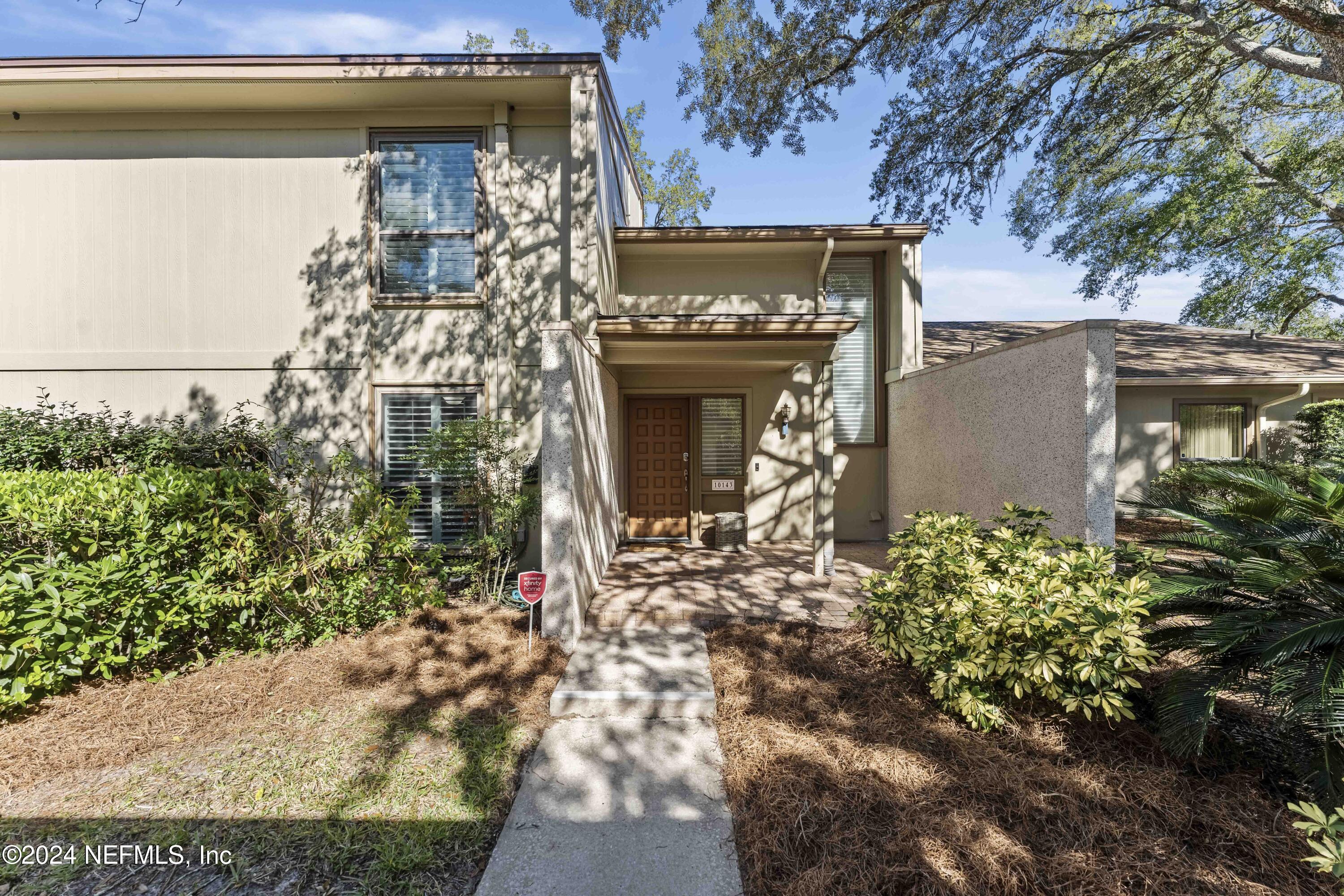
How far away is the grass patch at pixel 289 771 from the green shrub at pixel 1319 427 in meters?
12.8

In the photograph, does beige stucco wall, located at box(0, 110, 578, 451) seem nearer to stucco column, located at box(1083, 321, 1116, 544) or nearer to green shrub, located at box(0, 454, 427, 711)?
green shrub, located at box(0, 454, 427, 711)

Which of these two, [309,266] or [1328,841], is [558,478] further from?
[309,266]

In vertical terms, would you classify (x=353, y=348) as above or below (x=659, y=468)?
above

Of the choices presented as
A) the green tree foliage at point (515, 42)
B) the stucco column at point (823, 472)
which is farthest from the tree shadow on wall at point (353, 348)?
the green tree foliage at point (515, 42)

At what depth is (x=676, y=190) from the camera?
756 inches

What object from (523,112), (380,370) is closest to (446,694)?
(380,370)

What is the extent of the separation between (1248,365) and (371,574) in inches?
584

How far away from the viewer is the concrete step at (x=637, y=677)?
12.1ft

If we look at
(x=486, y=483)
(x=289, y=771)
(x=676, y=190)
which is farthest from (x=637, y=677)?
(x=676, y=190)

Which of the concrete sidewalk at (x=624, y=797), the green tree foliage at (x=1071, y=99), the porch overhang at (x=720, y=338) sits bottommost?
the concrete sidewalk at (x=624, y=797)

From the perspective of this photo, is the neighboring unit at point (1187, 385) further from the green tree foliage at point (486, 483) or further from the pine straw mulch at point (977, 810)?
the green tree foliage at point (486, 483)

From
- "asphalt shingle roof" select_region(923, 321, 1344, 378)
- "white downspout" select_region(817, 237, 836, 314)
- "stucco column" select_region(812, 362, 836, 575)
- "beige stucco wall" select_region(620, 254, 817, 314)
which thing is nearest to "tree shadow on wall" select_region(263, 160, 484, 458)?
"beige stucco wall" select_region(620, 254, 817, 314)

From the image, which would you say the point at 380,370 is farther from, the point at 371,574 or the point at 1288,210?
the point at 1288,210

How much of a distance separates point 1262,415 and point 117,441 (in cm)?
1777
